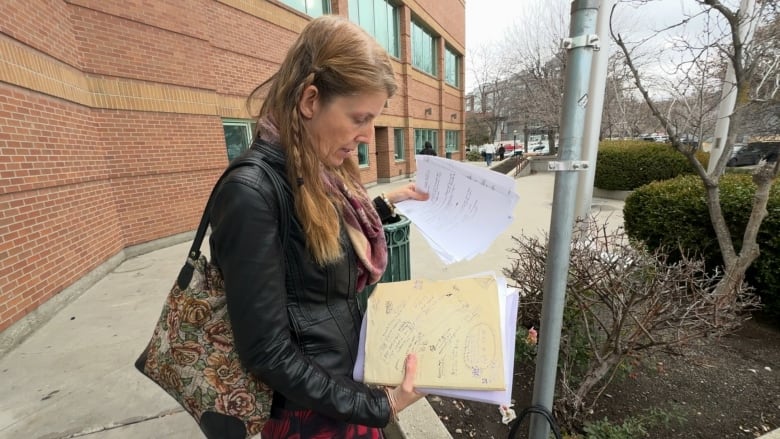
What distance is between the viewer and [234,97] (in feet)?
25.9

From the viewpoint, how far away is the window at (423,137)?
1748 centimetres

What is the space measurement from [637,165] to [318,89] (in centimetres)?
1107

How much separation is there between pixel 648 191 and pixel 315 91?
4.38m

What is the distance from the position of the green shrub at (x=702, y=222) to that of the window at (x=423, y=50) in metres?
14.3

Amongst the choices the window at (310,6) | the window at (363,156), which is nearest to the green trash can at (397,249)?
the window at (310,6)

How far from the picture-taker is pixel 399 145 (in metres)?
16.1

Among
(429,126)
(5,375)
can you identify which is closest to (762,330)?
(5,375)

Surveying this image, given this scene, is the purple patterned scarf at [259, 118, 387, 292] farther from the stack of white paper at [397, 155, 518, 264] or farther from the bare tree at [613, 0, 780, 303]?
the bare tree at [613, 0, 780, 303]

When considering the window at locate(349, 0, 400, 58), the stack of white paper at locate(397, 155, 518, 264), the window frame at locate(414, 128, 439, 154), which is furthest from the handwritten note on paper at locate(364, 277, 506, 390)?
the window frame at locate(414, 128, 439, 154)

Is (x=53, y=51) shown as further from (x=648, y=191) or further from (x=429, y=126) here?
(x=429, y=126)

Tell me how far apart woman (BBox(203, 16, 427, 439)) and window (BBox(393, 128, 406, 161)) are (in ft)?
49.5

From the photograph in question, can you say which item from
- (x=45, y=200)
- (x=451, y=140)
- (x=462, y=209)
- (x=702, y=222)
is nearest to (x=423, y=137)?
(x=451, y=140)

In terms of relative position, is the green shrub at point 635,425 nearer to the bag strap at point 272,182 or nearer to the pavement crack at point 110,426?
the bag strap at point 272,182

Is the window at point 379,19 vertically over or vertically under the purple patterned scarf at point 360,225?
over
